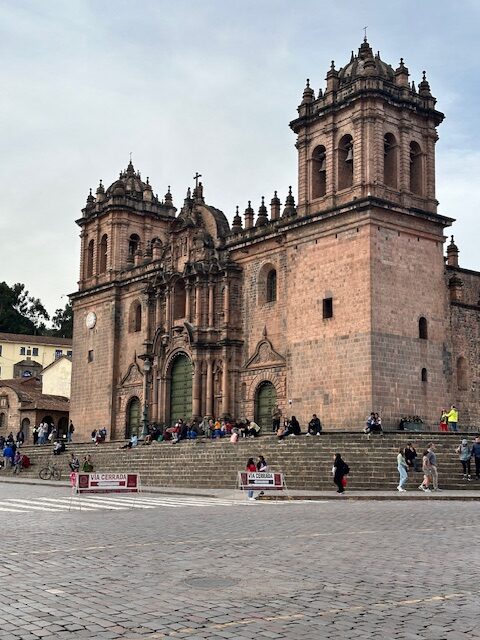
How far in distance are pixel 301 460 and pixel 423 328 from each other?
31.4 feet

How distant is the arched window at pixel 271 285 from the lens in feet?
130

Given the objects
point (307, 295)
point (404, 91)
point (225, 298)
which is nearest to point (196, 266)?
point (225, 298)

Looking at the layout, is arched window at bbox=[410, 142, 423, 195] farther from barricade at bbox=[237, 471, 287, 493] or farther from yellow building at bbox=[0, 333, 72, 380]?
yellow building at bbox=[0, 333, 72, 380]

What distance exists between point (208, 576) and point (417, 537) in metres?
4.86

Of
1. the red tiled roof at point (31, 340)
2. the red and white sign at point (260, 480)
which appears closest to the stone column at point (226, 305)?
the red and white sign at point (260, 480)

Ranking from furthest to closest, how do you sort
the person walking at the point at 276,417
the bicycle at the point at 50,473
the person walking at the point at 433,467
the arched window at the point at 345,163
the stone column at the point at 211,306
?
the stone column at the point at 211,306, the arched window at the point at 345,163, the bicycle at the point at 50,473, the person walking at the point at 276,417, the person walking at the point at 433,467

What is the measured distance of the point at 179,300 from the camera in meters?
44.5

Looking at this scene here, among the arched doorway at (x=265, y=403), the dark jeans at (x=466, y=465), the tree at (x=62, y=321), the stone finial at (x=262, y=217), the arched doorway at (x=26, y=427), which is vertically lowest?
the dark jeans at (x=466, y=465)

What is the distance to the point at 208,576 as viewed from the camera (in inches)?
362

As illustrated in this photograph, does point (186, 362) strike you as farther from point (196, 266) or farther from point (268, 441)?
point (268, 441)

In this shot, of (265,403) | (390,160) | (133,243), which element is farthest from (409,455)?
(133,243)

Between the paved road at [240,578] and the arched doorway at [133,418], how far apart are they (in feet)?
100

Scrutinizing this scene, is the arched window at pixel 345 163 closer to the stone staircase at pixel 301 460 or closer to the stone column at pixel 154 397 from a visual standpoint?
the stone staircase at pixel 301 460

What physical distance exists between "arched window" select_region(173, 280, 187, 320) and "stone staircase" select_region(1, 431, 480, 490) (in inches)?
421
